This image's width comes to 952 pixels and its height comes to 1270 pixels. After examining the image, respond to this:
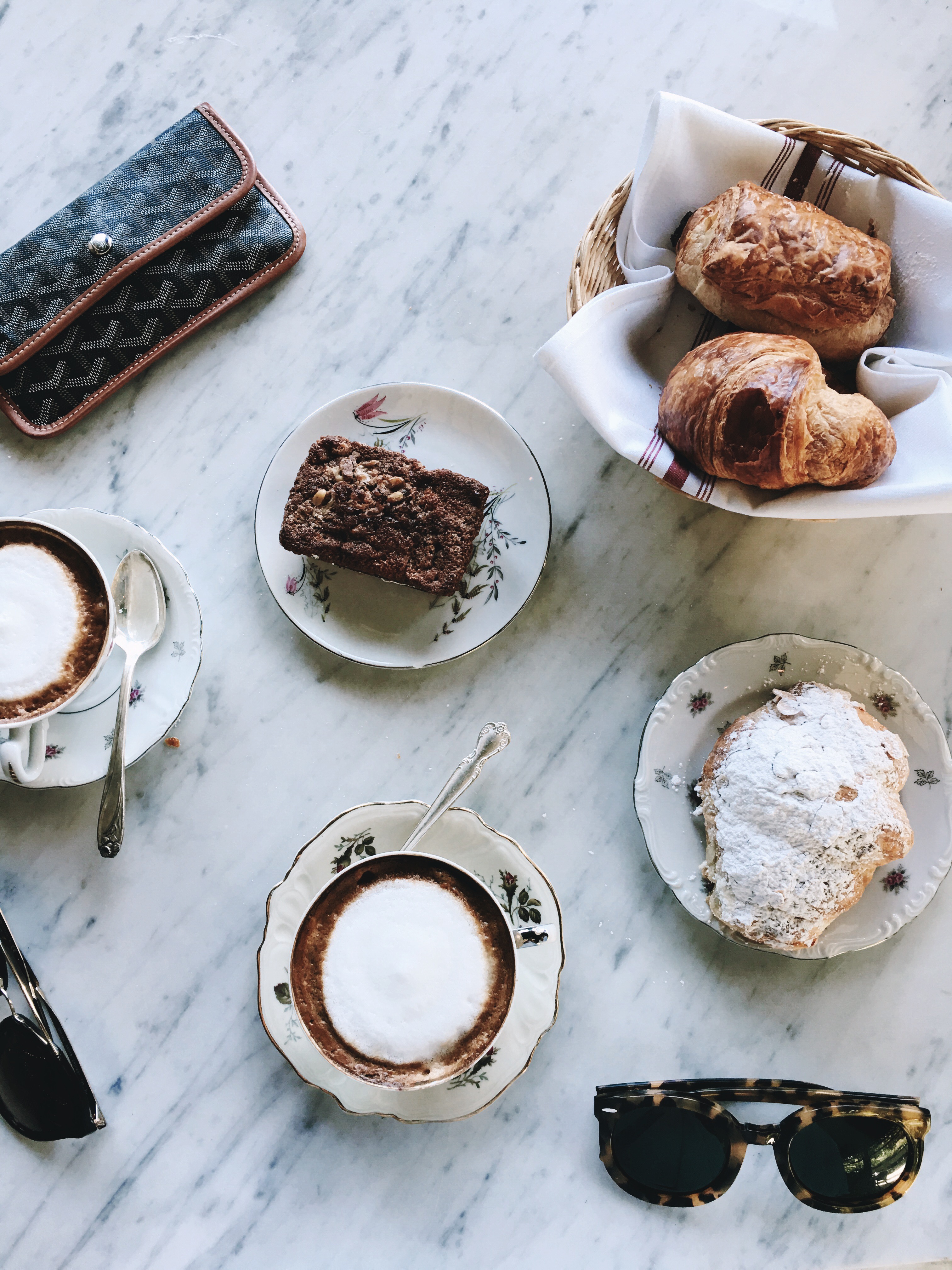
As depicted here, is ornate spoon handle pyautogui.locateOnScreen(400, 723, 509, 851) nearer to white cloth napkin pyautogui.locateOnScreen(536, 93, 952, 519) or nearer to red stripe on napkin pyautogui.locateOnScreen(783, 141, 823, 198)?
white cloth napkin pyautogui.locateOnScreen(536, 93, 952, 519)

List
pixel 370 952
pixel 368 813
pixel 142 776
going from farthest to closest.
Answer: pixel 142 776, pixel 368 813, pixel 370 952

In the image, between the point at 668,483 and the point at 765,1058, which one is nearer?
the point at 668,483

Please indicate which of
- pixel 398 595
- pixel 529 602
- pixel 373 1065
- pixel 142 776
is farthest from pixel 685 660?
pixel 142 776

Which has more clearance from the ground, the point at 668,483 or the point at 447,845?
the point at 668,483

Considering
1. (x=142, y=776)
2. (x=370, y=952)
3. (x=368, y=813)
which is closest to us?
(x=370, y=952)

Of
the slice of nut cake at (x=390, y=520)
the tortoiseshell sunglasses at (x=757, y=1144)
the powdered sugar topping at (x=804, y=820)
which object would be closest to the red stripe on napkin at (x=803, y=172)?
the slice of nut cake at (x=390, y=520)

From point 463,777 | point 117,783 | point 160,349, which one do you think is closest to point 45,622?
point 117,783

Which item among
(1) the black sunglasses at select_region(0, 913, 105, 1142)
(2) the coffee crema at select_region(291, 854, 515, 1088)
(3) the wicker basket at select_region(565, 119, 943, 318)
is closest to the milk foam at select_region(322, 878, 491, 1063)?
(2) the coffee crema at select_region(291, 854, 515, 1088)

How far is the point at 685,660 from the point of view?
1.54 meters

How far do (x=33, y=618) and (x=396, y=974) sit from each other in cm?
70

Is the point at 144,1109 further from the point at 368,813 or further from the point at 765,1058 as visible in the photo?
the point at 765,1058

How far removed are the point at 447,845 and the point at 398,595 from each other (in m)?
0.41

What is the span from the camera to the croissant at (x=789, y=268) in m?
1.27

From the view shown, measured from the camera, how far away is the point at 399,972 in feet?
4.00
